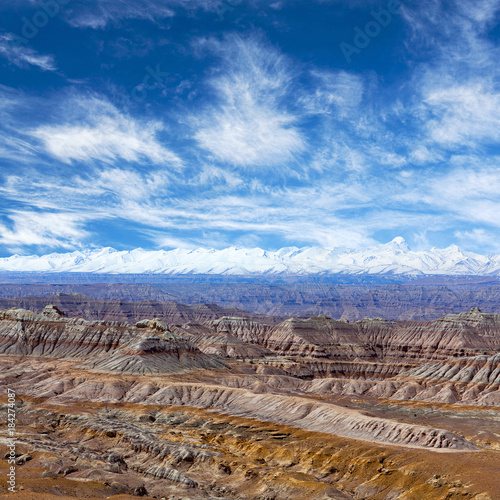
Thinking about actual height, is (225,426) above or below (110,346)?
below

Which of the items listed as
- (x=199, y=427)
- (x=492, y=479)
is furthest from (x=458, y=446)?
(x=199, y=427)

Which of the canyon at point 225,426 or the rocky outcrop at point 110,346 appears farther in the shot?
the rocky outcrop at point 110,346

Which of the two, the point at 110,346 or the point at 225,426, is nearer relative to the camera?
the point at 225,426

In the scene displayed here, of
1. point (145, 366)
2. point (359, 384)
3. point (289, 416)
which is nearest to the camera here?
point (289, 416)

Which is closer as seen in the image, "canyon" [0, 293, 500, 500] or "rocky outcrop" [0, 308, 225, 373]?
"canyon" [0, 293, 500, 500]

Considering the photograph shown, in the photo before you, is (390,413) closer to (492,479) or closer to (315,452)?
(315,452)

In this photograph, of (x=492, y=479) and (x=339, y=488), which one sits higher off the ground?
(x=492, y=479)

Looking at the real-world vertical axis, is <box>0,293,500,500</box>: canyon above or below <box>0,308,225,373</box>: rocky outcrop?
below

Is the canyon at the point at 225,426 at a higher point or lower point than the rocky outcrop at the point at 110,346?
lower
